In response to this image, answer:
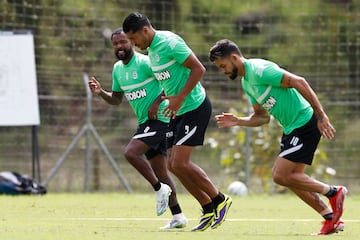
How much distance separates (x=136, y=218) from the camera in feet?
42.9

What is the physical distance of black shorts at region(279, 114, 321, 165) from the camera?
1082 centimetres

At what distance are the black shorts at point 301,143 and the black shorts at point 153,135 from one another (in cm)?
180

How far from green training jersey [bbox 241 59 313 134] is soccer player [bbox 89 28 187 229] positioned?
1543 mm

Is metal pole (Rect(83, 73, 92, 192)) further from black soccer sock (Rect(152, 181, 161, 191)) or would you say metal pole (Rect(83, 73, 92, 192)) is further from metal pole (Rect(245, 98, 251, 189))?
black soccer sock (Rect(152, 181, 161, 191))

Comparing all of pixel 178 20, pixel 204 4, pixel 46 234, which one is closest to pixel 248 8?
pixel 204 4

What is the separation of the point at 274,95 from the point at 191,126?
1.02 meters

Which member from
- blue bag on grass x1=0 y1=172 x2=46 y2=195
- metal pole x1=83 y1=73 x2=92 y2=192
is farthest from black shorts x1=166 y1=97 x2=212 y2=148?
metal pole x1=83 y1=73 x2=92 y2=192

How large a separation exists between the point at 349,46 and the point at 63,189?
6.13 metres

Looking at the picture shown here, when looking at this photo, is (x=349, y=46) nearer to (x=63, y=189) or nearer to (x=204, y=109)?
(x=63, y=189)

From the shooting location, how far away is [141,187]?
20.4 meters

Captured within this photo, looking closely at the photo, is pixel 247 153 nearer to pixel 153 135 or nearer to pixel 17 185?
pixel 17 185

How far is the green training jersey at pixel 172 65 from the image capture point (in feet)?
36.6

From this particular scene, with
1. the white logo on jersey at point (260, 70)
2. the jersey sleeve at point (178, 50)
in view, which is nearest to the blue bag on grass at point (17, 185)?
the jersey sleeve at point (178, 50)

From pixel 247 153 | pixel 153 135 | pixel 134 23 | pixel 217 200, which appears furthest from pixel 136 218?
pixel 247 153
